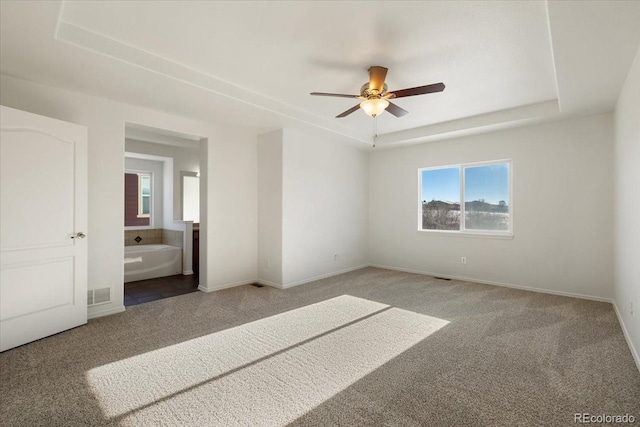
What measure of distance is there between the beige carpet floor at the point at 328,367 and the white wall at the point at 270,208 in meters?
1.08

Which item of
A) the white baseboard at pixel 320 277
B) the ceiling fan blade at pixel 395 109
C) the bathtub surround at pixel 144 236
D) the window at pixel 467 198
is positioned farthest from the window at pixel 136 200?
the window at pixel 467 198

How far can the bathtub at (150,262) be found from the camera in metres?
5.25

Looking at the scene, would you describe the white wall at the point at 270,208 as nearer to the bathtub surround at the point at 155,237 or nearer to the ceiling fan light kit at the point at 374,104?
the ceiling fan light kit at the point at 374,104

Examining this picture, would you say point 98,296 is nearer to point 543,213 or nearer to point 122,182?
point 122,182

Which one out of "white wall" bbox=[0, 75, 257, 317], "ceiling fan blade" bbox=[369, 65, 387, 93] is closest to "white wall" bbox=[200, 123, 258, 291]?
"white wall" bbox=[0, 75, 257, 317]

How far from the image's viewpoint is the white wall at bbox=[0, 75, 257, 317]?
3280mm

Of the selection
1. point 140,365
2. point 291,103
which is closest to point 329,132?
point 291,103

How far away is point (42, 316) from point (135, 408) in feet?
5.80

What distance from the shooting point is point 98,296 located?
3.50m

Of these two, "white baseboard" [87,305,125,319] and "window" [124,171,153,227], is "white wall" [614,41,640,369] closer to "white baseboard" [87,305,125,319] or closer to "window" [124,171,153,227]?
"white baseboard" [87,305,125,319]

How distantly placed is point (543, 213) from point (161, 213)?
7.27 meters

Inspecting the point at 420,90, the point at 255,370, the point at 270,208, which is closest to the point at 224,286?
the point at 270,208

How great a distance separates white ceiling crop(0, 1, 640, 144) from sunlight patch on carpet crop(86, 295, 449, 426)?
2.59 metres

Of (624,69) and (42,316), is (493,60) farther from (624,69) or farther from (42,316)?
(42,316)
